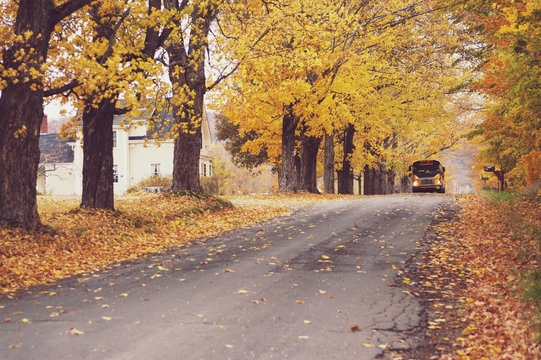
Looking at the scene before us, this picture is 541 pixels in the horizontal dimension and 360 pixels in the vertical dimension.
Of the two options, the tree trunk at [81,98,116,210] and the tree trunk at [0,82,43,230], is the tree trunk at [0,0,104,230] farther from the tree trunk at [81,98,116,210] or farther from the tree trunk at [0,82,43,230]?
the tree trunk at [81,98,116,210]

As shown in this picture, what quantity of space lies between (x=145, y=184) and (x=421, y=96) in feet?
65.0

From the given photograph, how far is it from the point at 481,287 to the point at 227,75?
41.7ft

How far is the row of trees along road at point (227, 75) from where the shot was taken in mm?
11102

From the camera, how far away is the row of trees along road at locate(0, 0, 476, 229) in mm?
11102

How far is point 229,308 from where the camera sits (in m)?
6.68

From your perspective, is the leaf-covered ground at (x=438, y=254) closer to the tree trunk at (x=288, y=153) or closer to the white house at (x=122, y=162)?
the tree trunk at (x=288, y=153)

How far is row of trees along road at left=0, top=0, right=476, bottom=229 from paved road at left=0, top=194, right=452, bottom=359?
14.2 ft

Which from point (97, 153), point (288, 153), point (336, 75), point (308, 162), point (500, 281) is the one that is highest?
point (336, 75)

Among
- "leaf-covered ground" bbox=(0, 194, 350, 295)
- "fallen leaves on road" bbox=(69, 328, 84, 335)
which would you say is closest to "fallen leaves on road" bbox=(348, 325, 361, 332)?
"fallen leaves on road" bbox=(69, 328, 84, 335)

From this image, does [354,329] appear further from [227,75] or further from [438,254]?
[227,75]

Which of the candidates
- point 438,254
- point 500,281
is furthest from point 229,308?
point 438,254

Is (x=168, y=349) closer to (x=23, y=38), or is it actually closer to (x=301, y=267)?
(x=301, y=267)

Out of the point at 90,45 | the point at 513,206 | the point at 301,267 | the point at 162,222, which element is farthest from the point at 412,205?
the point at 90,45

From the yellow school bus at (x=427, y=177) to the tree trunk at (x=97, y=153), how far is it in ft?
85.2
